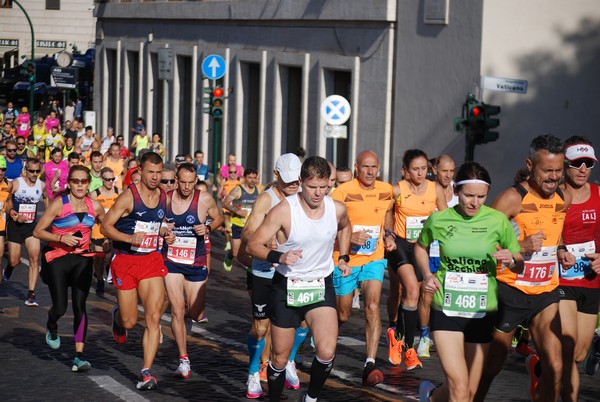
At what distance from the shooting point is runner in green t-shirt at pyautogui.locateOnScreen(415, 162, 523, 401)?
850 cm

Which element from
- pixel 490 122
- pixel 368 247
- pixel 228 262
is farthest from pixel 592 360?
pixel 490 122

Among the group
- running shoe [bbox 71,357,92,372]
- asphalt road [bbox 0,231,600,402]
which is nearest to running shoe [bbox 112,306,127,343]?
asphalt road [bbox 0,231,600,402]

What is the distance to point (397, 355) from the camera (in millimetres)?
11828

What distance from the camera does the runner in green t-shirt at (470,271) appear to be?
8.50 m

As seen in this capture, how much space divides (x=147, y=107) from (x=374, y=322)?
34.0 meters

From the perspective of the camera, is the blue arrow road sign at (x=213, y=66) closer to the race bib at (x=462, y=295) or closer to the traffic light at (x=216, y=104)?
the traffic light at (x=216, y=104)

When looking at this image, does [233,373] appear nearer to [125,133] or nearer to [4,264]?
[4,264]

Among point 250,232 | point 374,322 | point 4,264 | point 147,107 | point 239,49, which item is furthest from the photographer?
point 147,107

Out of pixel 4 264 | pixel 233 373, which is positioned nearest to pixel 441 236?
pixel 233 373

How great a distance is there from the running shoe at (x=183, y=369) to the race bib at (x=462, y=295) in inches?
131

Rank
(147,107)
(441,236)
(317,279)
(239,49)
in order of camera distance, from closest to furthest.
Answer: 1. (441,236)
2. (317,279)
3. (239,49)
4. (147,107)

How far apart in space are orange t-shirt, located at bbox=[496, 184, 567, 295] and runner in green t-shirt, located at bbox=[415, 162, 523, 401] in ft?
1.04

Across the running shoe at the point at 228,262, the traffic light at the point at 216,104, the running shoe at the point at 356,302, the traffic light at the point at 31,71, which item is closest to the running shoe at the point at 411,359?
the running shoe at the point at 356,302

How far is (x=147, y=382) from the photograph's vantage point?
1059cm
